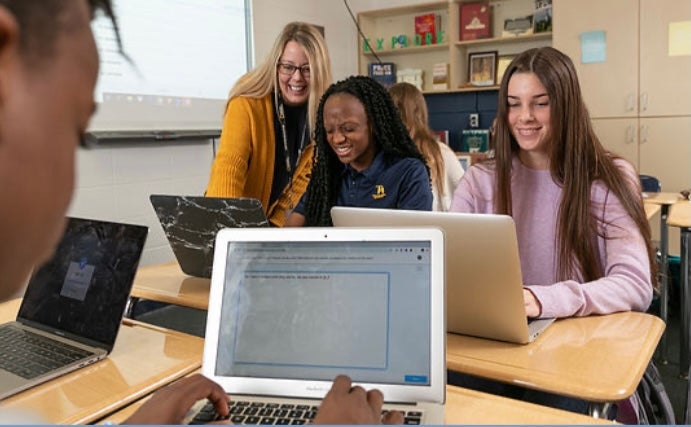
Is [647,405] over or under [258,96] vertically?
under

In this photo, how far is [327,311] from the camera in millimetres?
904

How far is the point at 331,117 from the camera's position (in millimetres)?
1832

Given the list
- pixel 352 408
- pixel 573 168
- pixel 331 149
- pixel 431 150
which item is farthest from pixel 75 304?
pixel 431 150

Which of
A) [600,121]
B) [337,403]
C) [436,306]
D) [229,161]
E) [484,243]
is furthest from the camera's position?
[600,121]

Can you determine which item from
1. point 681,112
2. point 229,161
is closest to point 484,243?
point 229,161

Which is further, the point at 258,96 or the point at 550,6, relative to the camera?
the point at 550,6

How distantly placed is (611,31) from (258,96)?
2792 mm

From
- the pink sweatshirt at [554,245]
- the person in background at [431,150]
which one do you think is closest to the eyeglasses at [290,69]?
the pink sweatshirt at [554,245]

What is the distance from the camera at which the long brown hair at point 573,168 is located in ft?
4.75

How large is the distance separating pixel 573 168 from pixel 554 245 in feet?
0.64

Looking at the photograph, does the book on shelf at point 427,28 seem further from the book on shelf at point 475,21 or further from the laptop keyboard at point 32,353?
the laptop keyboard at point 32,353

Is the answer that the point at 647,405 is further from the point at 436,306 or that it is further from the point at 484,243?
the point at 436,306

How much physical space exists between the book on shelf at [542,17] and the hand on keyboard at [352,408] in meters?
3.91

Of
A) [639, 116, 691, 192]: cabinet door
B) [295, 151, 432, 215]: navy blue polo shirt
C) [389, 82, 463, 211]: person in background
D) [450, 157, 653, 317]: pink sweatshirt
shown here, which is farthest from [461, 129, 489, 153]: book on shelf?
[450, 157, 653, 317]: pink sweatshirt
